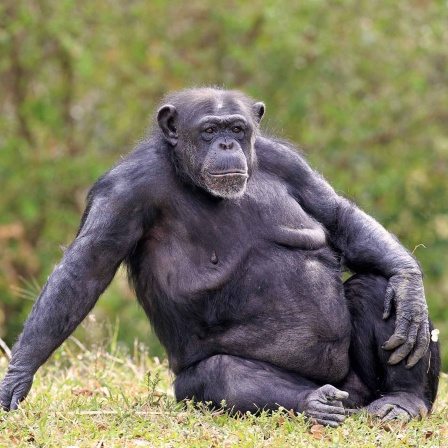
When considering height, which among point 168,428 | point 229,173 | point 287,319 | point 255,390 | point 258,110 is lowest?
point 168,428

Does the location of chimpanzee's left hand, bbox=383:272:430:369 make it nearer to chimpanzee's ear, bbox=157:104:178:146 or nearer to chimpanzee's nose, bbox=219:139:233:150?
chimpanzee's nose, bbox=219:139:233:150

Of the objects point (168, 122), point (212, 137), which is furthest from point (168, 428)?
point (168, 122)

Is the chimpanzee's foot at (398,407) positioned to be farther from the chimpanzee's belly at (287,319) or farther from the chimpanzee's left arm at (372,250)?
the chimpanzee's belly at (287,319)

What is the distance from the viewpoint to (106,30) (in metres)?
14.6

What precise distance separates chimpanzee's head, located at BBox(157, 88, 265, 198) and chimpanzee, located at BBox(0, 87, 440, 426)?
1 cm

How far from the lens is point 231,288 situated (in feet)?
21.0

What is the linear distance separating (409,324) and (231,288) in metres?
1.22

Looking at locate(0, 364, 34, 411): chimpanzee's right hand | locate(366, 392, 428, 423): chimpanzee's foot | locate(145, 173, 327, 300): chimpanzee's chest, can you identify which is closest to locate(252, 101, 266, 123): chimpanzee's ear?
locate(145, 173, 327, 300): chimpanzee's chest

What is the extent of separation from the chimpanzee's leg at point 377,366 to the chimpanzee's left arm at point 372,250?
8 centimetres

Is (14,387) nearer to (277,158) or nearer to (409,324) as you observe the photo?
(277,158)

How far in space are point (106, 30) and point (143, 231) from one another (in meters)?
8.79

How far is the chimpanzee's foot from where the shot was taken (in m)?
6.28

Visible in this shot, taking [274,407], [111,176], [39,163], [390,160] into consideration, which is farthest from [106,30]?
[274,407]

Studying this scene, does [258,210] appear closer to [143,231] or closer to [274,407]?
[143,231]
